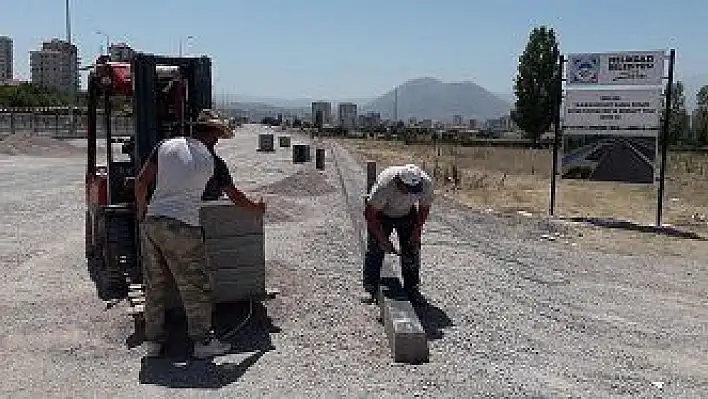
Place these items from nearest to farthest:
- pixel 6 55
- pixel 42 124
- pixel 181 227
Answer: pixel 181 227
pixel 42 124
pixel 6 55

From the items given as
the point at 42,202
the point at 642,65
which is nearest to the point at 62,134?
the point at 42,202

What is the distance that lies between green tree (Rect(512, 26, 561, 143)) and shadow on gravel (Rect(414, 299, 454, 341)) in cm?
6544

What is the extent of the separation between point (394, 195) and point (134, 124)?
2.50 m

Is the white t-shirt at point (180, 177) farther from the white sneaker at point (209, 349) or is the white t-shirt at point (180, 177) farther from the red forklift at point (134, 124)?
the red forklift at point (134, 124)

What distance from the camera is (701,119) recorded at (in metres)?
91.4

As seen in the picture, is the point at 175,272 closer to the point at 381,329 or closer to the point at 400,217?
the point at 381,329

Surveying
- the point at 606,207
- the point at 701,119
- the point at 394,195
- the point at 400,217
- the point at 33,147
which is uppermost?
the point at 701,119

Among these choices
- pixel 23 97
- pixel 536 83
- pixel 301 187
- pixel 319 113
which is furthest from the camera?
pixel 23 97

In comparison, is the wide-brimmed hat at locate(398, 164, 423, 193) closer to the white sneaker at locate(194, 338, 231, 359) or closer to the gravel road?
the gravel road

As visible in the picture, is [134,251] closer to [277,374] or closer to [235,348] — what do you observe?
[235,348]

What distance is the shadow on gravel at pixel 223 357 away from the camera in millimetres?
5617

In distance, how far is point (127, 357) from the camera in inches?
241

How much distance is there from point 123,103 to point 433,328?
4.34m

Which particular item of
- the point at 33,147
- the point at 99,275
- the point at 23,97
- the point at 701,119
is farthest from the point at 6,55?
the point at 99,275
